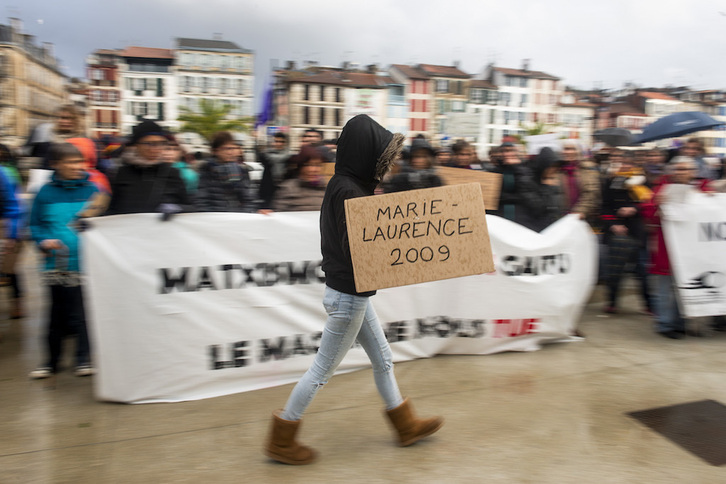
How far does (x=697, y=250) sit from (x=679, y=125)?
10.1ft

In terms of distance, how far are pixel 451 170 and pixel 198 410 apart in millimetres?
3270

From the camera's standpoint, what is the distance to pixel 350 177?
275cm

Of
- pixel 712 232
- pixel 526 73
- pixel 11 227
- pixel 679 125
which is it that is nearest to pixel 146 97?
pixel 526 73

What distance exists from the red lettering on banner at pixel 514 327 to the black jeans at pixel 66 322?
124 inches

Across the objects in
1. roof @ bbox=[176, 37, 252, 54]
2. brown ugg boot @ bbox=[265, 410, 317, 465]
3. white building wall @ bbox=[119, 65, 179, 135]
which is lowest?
brown ugg boot @ bbox=[265, 410, 317, 465]

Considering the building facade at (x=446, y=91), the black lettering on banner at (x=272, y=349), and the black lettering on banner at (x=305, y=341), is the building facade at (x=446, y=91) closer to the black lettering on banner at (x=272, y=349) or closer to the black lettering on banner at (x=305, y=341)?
the black lettering on banner at (x=305, y=341)

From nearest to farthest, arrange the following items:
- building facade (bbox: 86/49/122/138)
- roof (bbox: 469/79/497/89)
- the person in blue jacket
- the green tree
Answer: the person in blue jacket < the green tree < building facade (bbox: 86/49/122/138) < roof (bbox: 469/79/497/89)

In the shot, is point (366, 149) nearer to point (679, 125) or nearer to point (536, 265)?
point (536, 265)

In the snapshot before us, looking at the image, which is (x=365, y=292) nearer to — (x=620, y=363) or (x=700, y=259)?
(x=620, y=363)

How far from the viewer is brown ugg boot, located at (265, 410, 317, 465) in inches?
114

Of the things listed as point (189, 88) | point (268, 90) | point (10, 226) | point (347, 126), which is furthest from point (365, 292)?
point (189, 88)

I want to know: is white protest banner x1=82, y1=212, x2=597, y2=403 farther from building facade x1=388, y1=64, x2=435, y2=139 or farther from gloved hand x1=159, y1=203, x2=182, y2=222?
building facade x1=388, y1=64, x2=435, y2=139

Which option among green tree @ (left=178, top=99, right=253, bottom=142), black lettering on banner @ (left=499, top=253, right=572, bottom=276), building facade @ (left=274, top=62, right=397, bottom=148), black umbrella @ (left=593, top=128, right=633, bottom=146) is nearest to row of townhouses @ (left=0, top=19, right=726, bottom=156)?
building facade @ (left=274, top=62, right=397, bottom=148)

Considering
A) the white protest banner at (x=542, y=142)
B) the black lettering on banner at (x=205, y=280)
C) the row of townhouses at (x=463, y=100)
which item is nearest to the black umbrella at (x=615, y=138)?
the white protest banner at (x=542, y=142)
